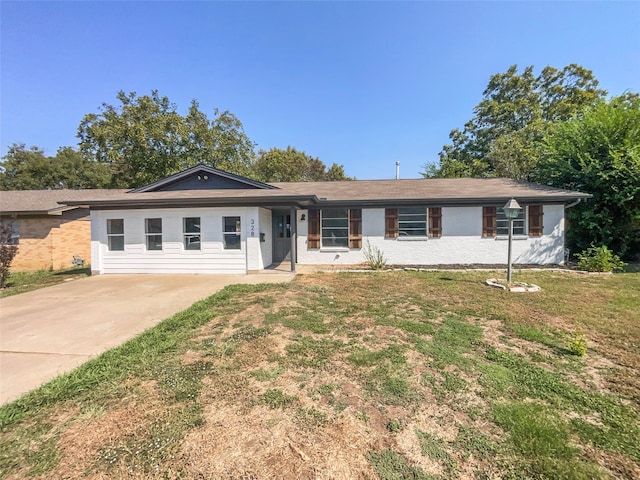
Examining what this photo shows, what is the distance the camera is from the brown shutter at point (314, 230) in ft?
38.0

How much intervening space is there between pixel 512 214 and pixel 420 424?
693cm

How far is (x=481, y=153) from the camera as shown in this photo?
25.5 metres

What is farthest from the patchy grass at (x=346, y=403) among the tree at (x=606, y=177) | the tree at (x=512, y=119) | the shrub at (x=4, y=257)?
the tree at (x=512, y=119)

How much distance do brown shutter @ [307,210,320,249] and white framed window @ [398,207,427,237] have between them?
10.7 ft

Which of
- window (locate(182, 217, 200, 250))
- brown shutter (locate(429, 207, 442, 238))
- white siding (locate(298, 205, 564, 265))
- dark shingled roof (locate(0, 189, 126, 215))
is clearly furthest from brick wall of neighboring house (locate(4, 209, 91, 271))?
brown shutter (locate(429, 207, 442, 238))

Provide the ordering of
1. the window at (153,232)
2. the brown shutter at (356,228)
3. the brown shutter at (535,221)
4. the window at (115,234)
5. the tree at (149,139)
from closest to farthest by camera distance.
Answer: the window at (153,232), the window at (115,234), the brown shutter at (535,221), the brown shutter at (356,228), the tree at (149,139)

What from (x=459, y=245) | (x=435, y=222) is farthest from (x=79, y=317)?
(x=459, y=245)

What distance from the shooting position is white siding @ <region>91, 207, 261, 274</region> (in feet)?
32.8

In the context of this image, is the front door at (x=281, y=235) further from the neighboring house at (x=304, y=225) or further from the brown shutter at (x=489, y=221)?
the brown shutter at (x=489, y=221)

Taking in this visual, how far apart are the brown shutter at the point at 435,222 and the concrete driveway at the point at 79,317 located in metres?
5.91

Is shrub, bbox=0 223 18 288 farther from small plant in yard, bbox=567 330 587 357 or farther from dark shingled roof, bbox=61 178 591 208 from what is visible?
small plant in yard, bbox=567 330 587 357

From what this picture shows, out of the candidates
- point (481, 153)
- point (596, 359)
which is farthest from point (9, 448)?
point (481, 153)

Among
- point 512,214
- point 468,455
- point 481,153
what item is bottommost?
point 468,455

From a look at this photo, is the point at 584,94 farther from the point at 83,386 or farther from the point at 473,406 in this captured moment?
the point at 83,386
